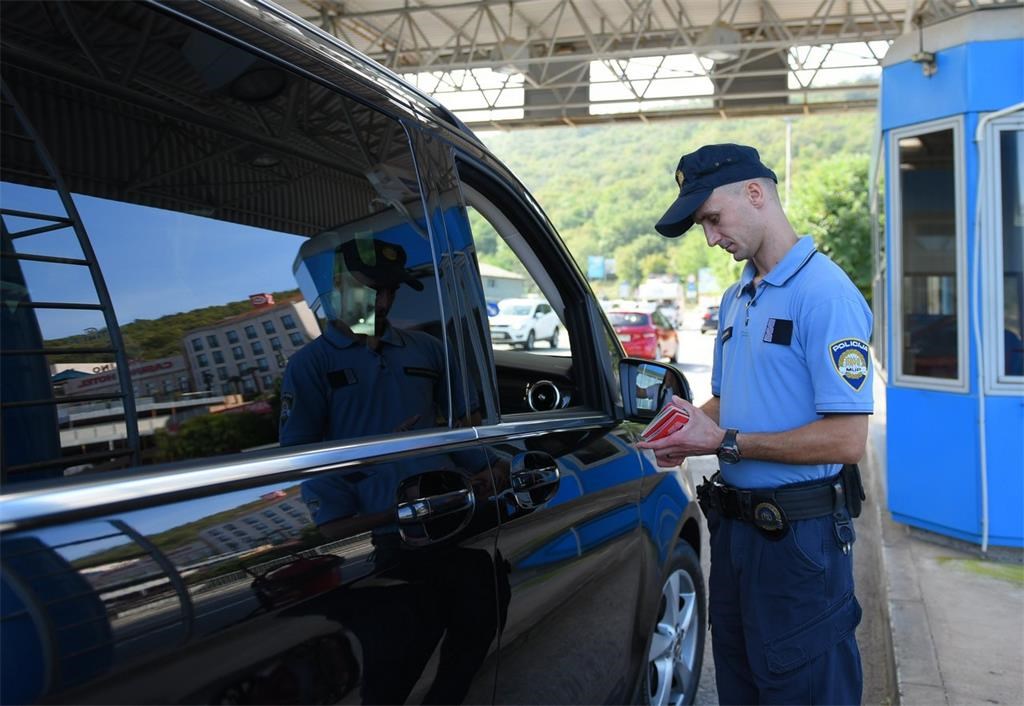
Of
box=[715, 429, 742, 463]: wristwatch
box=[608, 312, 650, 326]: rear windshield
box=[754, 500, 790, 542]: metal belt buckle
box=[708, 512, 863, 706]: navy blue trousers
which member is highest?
box=[608, 312, 650, 326]: rear windshield

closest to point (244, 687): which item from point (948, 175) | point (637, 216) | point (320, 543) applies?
point (320, 543)

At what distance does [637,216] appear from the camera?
14125 cm

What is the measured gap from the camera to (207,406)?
1.48 metres

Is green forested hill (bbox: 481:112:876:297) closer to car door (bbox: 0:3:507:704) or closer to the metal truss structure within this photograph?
the metal truss structure

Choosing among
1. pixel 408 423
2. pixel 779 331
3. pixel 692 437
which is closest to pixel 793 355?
pixel 779 331

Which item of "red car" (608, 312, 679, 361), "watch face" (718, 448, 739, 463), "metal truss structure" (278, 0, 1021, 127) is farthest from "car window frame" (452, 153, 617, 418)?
"red car" (608, 312, 679, 361)

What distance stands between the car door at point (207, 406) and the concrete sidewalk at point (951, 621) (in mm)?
2464

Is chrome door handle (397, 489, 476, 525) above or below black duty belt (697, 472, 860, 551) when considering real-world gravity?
above

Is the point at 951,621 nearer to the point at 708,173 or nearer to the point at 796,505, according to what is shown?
the point at 796,505

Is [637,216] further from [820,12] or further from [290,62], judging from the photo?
[290,62]

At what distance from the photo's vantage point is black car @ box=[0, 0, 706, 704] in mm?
1159

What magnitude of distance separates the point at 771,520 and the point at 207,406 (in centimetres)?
149

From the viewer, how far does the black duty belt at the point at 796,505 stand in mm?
2365

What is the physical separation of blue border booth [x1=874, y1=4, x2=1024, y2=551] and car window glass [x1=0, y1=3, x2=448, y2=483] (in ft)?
14.3
